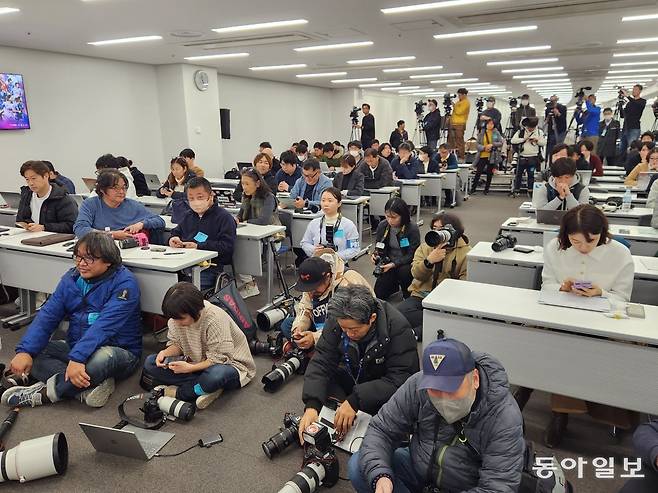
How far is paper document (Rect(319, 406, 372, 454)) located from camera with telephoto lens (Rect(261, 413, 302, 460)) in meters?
0.13

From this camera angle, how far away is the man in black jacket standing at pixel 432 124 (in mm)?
10797

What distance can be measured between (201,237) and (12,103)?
17.7 ft

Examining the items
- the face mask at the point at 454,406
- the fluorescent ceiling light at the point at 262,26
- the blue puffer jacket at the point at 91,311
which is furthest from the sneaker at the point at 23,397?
the fluorescent ceiling light at the point at 262,26

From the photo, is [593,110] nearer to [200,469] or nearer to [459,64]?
[459,64]

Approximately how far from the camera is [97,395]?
2.69 metres

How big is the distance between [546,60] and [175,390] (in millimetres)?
9841

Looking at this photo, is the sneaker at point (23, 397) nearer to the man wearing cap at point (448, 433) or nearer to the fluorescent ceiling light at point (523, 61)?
the man wearing cap at point (448, 433)

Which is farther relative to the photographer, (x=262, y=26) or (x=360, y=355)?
(x=262, y=26)

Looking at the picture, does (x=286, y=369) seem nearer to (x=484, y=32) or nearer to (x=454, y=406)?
(x=454, y=406)

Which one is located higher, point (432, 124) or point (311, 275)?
point (432, 124)

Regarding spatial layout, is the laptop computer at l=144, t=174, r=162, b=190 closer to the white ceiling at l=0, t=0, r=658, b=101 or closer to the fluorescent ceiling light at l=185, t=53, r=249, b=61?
the white ceiling at l=0, t=0, r=658, b=101

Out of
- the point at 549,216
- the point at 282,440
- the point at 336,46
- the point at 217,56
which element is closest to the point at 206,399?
the point at 282,440

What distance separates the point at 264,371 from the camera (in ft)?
10.2

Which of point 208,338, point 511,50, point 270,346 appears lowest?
point 270,346
